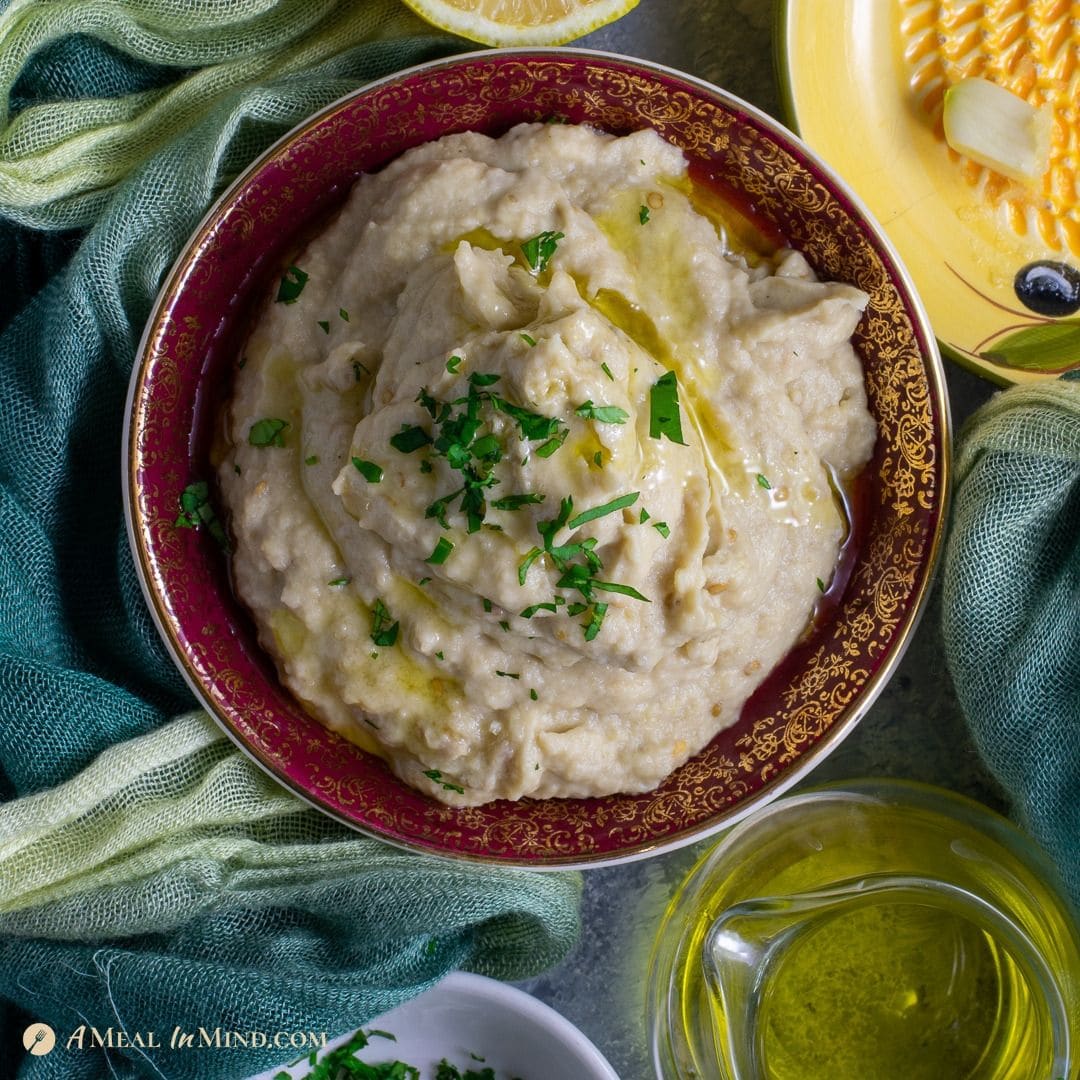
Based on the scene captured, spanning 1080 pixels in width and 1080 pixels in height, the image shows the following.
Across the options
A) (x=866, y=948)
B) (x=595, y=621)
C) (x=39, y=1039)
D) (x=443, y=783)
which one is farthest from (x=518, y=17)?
(x=39, y=1039)

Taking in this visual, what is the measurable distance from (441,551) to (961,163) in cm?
162

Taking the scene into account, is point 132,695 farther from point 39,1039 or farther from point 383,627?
point 39,1039

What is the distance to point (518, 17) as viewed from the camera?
2.58 metres

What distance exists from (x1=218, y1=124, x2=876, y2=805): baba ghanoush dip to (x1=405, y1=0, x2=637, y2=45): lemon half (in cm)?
20

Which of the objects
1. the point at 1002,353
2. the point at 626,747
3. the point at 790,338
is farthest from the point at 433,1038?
the point at 1002,353

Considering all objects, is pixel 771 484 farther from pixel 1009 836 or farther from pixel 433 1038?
pixel 433 1038

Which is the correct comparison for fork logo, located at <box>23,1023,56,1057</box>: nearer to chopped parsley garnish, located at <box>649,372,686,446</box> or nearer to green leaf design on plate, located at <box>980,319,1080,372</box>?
chopped parsley garnish, located at <box>649,372,686,446</box>

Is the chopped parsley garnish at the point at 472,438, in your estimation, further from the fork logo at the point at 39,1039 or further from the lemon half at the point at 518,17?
the fork logo at the point at 39,1039

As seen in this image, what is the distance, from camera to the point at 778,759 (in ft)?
8.59

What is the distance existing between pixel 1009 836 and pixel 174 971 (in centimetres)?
184

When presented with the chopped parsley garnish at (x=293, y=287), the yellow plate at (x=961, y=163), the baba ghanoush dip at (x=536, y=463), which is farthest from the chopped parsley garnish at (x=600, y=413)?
the yellow plate at (x=961, y=163)

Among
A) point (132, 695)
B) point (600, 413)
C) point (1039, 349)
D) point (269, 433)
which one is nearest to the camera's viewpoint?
point (600, 413)

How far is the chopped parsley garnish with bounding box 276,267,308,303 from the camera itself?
2.54 meters

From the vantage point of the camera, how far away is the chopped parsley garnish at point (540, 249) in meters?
2.37
